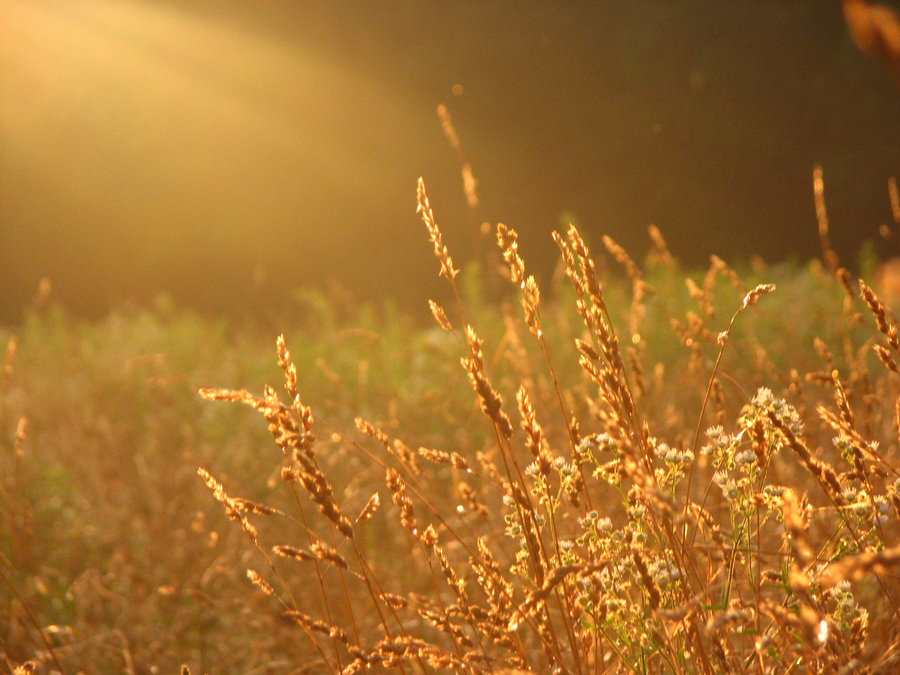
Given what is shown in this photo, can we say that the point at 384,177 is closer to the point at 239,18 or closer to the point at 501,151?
the point at 501,151

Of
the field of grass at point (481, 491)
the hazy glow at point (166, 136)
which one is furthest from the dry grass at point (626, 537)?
the hazy glow at point (166, 136)

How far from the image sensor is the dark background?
9.84m

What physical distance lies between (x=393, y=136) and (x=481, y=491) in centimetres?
895

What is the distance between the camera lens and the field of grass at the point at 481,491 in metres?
1.15

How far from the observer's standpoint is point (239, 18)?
37.6 feet

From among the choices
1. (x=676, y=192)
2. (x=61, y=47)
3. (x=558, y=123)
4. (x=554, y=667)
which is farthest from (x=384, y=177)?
(x=554, y=667)

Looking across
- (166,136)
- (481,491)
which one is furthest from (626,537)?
(166,136)

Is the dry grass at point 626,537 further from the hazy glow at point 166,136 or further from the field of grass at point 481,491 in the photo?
the hazy glow at point 166,136

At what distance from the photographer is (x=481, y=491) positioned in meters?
2.69

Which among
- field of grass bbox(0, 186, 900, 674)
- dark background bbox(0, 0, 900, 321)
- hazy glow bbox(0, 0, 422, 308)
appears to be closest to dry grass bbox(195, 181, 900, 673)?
field of grass bbox(0, 186, 900, 674)

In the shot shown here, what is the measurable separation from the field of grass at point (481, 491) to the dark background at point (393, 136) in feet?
16.2

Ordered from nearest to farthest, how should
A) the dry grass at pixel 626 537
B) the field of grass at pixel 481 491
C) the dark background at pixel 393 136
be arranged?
the dry grass at pixel 626 537, the field of grass at pixel 481 491, the dark background at pixel 393 136

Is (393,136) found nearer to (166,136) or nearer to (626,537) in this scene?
(166,136)

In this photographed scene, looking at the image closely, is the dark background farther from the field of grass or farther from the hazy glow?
the field of grass
